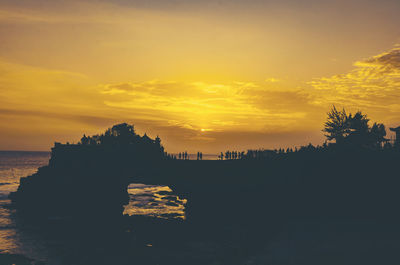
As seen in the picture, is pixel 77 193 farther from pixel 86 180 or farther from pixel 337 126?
pixel 337 126

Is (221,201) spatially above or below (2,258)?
above

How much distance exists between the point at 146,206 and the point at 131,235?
24.2m

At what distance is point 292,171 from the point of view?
161ft

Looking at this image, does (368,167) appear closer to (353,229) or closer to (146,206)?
(353,229)

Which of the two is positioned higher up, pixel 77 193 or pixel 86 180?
pixel 86 180

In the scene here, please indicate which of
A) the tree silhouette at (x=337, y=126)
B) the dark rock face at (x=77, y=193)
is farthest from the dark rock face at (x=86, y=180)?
the tree silhouette at (x=337, y=126)

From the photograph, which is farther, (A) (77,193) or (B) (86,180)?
(B) (86,180)

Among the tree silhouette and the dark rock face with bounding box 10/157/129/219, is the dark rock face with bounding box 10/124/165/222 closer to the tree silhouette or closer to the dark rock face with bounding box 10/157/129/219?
the dark rock face with bounding box 10/157/129/219

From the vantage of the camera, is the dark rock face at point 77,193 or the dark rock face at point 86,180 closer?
the dark rock face at point 86,180

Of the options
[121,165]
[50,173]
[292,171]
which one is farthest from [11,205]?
[292,171]

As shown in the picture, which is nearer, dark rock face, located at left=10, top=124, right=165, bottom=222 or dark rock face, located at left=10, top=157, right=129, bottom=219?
dark rock face, located at left=10, top=124, right=165, bottom=222

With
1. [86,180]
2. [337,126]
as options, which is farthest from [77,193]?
[337,126]

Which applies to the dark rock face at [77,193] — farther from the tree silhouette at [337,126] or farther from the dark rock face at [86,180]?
the tree silhouette at [337,126]

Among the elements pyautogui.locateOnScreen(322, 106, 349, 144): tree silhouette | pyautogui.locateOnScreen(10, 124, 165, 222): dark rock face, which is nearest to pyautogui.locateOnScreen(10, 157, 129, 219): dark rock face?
pyautogui.locateOnScreen(10, 124, 165, 222): dark rock face
